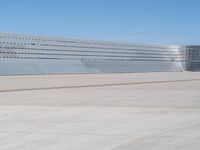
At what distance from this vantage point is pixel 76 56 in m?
144

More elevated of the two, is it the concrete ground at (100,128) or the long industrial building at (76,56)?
the concrete ground at (100,128)

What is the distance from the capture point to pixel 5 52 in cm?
11694

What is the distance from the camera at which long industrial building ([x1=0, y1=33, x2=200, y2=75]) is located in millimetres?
116750

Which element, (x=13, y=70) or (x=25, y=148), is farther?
(x=13, y=70)

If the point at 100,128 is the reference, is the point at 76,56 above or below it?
below

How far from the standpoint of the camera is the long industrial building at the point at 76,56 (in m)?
117

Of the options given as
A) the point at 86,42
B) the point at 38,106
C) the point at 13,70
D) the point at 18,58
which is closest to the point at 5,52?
the point at 18,58

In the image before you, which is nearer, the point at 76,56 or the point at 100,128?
the point at 100,128

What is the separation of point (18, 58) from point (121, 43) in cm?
5827

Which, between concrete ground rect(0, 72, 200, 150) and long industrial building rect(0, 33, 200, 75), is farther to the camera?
long industrial building rect(0, 33, 200, 75)

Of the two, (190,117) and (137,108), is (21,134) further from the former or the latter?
(137,108)

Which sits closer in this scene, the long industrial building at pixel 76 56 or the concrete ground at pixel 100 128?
the concrete ground at pixel 100 128

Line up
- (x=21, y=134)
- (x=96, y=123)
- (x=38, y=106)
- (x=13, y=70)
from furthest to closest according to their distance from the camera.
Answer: (x=13, y=70) → (x=38, y=106) → (x=96, y=123) → (x=21, y=134)

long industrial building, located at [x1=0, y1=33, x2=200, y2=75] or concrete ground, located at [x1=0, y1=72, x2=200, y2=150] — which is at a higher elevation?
concrete ground, located at [x1=0, y1=72, x2=200, y2=150]
